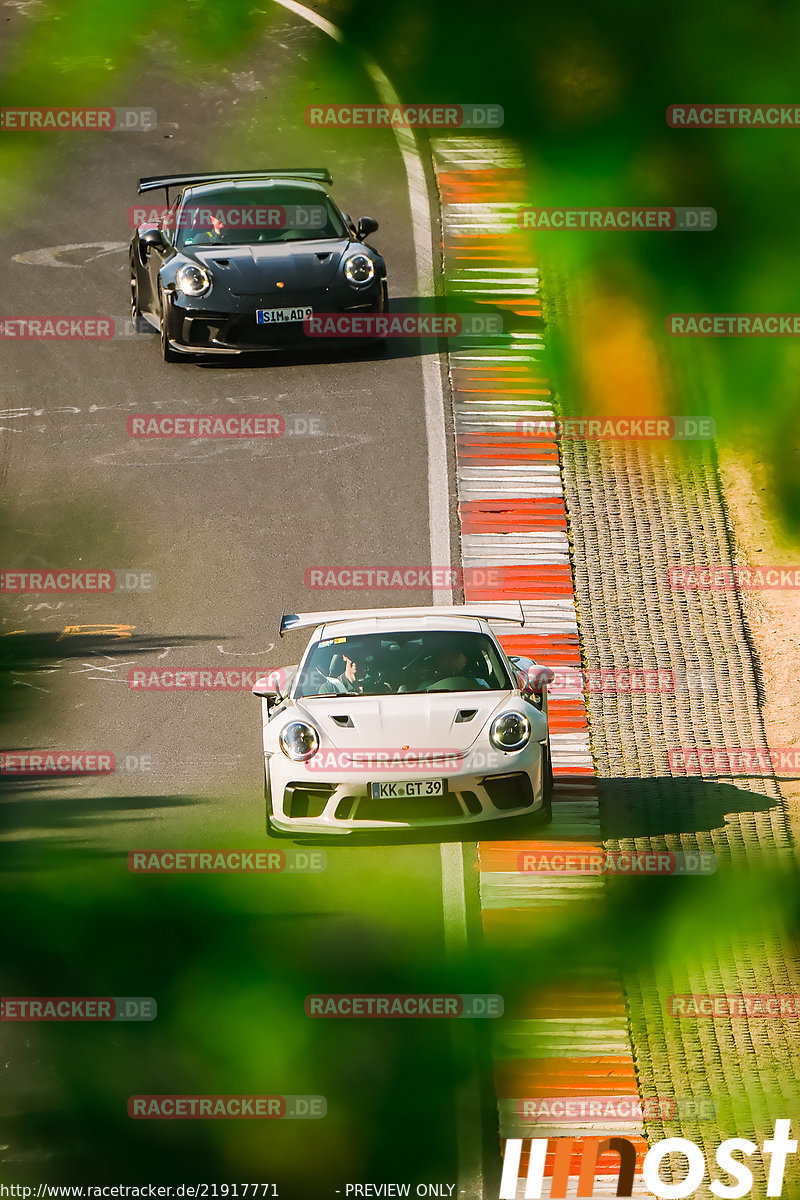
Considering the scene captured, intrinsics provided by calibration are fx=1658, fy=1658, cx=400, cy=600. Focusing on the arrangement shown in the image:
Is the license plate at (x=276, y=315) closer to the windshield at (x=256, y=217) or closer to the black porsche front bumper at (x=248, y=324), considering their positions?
the black porsche front bumper at (x=248, y=324)

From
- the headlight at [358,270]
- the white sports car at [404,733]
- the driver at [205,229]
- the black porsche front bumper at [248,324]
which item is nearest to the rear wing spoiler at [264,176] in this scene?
the driver at [205,229]

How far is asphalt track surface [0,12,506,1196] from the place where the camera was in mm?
9477

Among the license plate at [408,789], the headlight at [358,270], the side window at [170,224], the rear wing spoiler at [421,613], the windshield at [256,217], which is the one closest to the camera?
the license plate at [408,789]

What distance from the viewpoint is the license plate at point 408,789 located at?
1045cm

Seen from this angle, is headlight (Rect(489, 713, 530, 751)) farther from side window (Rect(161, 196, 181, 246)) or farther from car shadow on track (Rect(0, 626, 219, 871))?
side window (Rect(161, 196, 181, 246))

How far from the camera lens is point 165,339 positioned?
17.3 metres

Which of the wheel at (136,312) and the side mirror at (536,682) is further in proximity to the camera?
the wheel at (136,312)

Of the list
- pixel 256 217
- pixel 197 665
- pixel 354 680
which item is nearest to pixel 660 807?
pixel 354 680

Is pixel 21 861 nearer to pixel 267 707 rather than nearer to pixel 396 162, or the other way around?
pixel 267 707

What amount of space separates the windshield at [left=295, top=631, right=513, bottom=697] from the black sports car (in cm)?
575

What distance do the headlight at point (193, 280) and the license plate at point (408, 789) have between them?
7.58 m

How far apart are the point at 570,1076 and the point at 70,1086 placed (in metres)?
2.94

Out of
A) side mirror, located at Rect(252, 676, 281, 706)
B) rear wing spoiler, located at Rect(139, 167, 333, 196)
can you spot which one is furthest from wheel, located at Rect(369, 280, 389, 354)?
side mirror, located at Rect(252, 676, 281, 706)

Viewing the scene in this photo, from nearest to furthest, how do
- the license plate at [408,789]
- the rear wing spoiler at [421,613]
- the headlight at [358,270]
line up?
the license plate at [408,789]
the rear wing spoiler at [421,613]
the headlight at [358,270]
